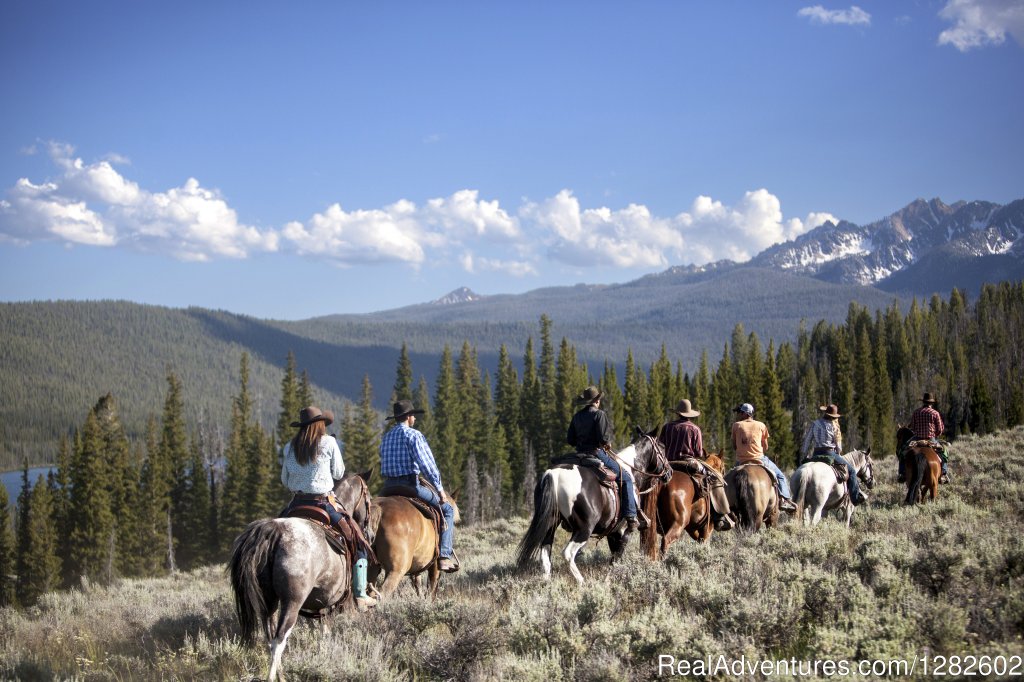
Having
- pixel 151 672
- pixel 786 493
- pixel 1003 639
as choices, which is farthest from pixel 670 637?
pixel 786 493

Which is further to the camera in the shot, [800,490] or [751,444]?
[800,490]

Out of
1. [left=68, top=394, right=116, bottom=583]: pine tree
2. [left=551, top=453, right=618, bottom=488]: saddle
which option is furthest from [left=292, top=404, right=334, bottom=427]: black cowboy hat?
[left=68, top=394, right=116, bottom=583]: pine tree

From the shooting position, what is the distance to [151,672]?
291 inches

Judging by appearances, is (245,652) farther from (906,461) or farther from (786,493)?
(906,461)

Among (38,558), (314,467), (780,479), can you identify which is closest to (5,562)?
(38,558)

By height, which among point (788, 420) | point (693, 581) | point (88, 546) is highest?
point (693, 581)

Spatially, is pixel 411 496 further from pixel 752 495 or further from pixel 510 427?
pixel 510 427

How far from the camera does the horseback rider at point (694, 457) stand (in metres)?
12.9

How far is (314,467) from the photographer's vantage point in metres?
8.26

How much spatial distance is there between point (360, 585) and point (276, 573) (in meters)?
1.71

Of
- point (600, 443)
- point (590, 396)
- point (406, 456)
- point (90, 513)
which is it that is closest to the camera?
point (406, 456)

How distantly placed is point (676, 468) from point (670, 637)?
6.74m

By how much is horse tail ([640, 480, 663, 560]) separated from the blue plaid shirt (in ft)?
12.5

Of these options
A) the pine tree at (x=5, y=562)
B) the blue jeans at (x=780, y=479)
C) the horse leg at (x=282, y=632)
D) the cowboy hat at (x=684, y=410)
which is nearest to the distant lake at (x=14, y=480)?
the pine tree at (x=5, y=562)
